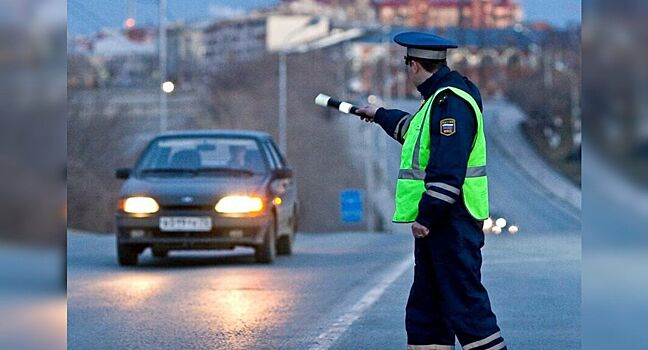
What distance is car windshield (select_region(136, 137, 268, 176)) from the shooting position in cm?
1286

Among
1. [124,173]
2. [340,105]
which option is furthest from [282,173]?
[340,105]

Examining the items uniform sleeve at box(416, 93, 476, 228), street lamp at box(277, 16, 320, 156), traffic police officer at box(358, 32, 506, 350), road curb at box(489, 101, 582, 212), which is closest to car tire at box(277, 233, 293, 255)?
road curb at box(489, 101, 582, 212)

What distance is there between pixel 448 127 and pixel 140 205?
754cm

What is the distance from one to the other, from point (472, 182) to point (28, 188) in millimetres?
1641

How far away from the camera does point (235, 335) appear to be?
7.25 m

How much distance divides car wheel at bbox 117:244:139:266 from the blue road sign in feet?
31.6

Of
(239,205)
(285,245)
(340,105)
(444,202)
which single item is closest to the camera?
(444,202)

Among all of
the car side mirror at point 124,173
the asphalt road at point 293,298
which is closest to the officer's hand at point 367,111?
the asphalt road at point 293,298

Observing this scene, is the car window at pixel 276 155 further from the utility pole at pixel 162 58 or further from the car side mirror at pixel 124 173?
the utility pole at pixel 162 58

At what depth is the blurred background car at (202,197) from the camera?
12211 millimetres

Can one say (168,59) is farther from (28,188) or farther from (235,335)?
(28,188)

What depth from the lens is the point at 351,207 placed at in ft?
73.0

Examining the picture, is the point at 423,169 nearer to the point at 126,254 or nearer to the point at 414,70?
the point at 414,70

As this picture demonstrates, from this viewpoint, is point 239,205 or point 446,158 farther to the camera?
point 239,205
